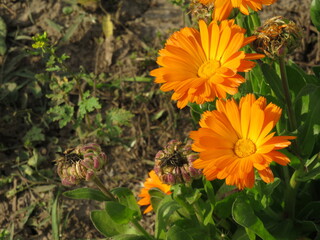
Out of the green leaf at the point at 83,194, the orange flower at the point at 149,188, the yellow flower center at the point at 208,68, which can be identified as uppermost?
the yellow flower center at the point at 208,68

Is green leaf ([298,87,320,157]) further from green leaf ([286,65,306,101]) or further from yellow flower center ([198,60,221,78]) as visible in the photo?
yellow flower center ([198,60,221,78])

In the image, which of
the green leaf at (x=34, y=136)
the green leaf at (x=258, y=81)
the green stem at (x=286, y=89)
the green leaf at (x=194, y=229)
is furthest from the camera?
the green leaf at (x=34, y=136)

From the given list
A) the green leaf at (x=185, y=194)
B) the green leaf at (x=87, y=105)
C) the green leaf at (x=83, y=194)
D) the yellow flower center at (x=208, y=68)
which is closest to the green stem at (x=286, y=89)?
the yellow flower center at (x=208, y=68)

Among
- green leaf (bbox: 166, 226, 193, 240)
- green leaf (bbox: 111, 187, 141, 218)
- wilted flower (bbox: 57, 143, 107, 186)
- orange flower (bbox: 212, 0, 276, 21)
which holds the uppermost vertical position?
orange flower (bbox: 212, 0, 276, 21)

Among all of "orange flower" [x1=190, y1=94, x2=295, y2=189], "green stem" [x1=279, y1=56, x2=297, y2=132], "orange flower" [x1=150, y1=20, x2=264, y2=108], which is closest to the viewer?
"orange flower" [x1=190, y1=94, x2=295, y2=189]

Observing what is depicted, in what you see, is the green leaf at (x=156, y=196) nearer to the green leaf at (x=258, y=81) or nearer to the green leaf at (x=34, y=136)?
the green leaf at (x=258, y=81)

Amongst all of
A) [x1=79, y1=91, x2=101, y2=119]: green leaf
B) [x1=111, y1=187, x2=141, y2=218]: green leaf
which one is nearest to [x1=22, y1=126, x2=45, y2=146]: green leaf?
A: [x1=79, y1=91, x2=101, y2=119]: green leaf
